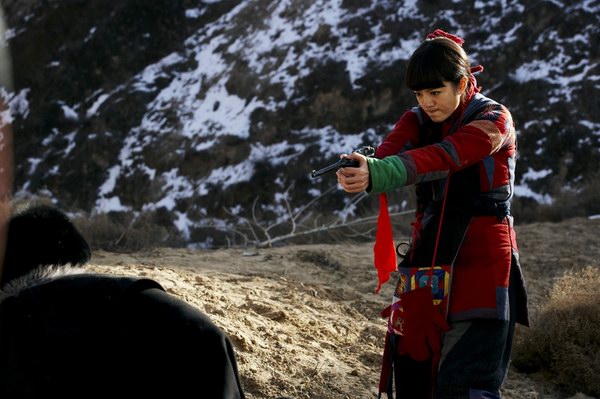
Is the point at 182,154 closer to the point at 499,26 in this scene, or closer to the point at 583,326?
the point at 499,26

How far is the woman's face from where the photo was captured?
2404 millimetres

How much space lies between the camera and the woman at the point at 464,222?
2.32 metres

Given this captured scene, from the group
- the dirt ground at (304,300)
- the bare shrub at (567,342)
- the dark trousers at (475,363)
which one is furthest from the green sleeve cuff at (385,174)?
→ the bare shrub at (567,342)

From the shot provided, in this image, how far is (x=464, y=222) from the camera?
2424 mm

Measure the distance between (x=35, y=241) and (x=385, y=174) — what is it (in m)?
1.02

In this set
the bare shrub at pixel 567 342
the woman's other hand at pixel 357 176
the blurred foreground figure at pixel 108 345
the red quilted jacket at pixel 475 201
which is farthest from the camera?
the bare shrub at pixel 567 342

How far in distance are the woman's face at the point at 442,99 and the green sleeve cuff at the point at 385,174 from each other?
1.05 feet

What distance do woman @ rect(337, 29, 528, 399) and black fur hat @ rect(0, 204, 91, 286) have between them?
100 cm

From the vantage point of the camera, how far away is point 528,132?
13.1 meters

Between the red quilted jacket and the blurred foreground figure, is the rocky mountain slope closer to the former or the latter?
the red quilted jacket

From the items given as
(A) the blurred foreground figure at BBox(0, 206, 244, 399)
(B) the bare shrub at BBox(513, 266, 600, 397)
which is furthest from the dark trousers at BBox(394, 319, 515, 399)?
(B) the bare shrub at BBox(513, 266, 600, 397)

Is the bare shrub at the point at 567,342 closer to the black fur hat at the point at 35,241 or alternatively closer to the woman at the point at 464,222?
the woman at the point at 464,222

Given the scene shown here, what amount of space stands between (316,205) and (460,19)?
6129 mm

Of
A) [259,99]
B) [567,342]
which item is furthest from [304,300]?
[259,99]
